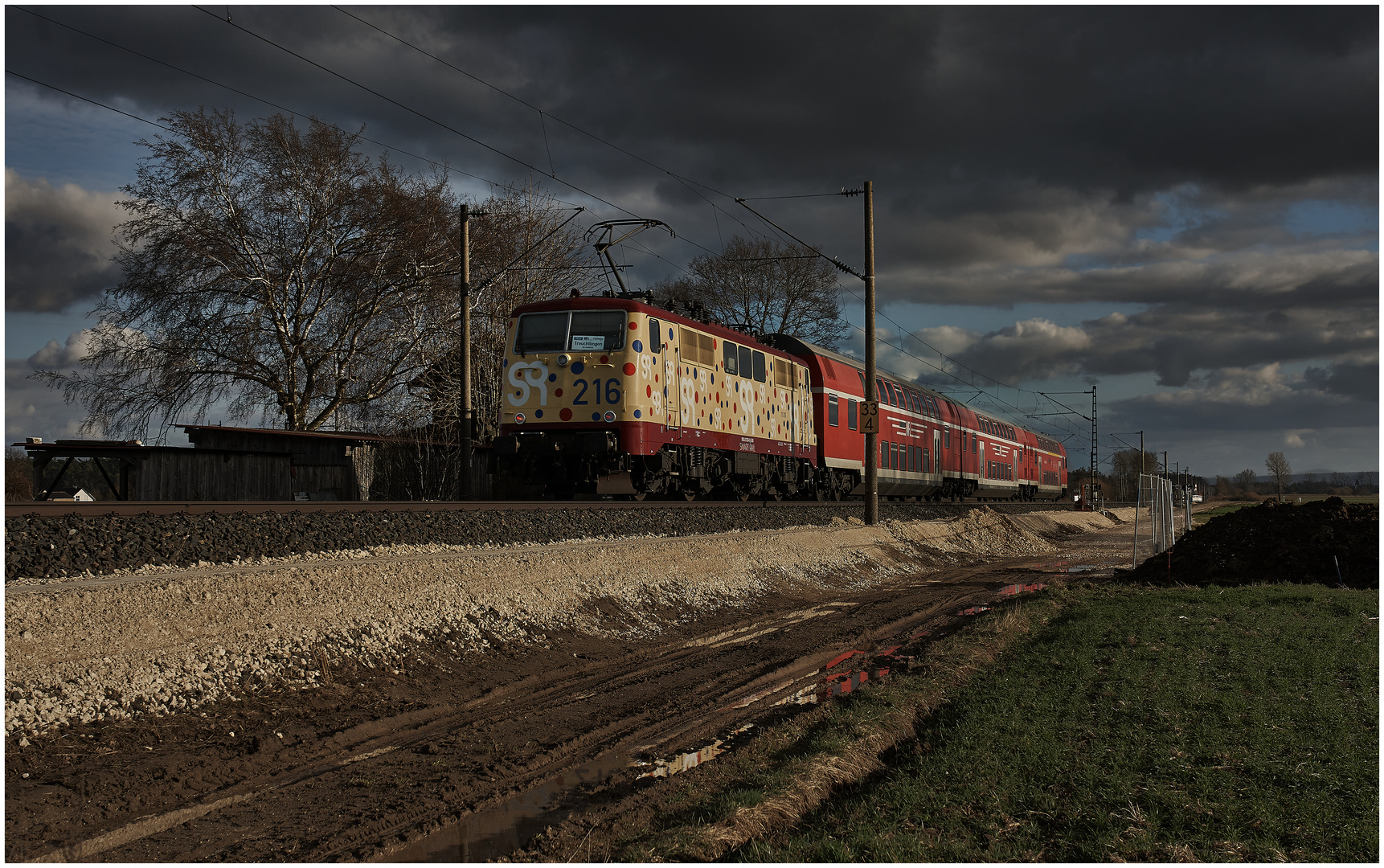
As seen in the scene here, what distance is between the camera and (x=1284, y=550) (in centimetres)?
1648

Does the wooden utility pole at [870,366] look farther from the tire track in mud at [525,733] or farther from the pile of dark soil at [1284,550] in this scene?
the tire track in mud at [525,733]

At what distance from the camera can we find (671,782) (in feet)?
17.9

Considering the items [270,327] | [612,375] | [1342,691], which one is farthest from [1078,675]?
[270,327]

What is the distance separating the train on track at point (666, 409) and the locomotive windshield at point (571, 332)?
0.02m

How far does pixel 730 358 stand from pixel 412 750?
14.5m

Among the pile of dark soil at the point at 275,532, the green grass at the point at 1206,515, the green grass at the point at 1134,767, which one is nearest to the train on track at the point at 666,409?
the pile of dark soil at the point at 275,532

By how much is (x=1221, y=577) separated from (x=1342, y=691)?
33.0 feet

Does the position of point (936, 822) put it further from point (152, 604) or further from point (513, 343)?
point (513, 343)

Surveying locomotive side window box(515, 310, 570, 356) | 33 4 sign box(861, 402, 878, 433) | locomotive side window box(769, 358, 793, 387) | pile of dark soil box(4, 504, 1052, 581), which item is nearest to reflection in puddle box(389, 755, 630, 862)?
pile of dark soil box(4, 504, 1052, 581)

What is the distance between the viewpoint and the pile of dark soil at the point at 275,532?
25.6ft

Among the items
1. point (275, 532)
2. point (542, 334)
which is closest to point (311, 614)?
point (275, 532)

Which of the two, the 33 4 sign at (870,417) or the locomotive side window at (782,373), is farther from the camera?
the locomotive side window at (782,373)

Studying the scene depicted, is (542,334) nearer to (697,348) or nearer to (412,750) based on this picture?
(697,348)

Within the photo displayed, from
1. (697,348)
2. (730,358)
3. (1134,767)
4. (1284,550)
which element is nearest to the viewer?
(1134,767)
